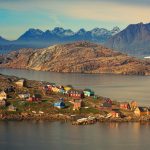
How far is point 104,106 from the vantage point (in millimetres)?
43156

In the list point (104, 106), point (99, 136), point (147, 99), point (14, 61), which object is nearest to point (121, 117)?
point (104, 106)

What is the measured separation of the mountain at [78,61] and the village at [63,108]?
62788 mm

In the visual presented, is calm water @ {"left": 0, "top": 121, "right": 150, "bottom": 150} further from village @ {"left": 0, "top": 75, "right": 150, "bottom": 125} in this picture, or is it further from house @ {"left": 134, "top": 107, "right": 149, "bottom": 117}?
house @ {"left": 134, "top": 107, "right": 149, "bottom": 117}

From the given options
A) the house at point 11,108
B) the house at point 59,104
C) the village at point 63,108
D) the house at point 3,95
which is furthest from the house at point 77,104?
the house at point 3,95

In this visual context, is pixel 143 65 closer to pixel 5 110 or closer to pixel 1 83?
pixel 1 83

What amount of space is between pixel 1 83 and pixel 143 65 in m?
66.6

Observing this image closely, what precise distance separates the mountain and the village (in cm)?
6279

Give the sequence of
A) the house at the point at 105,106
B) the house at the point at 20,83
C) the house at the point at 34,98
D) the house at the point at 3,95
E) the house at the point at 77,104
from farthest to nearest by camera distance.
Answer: the house at the point at 20,83 < the house at the point at 34,98 < the house at the point at 3,95 < the house at the point at 105,106 < the house at the point at 77,104

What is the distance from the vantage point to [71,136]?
1375 inches

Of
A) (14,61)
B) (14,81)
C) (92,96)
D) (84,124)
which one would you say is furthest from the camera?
(14,61)

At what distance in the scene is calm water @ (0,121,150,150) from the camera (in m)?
32.1

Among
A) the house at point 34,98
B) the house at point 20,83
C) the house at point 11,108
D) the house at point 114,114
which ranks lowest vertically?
the house at point 114,114

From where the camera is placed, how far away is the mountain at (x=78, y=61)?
110 metres

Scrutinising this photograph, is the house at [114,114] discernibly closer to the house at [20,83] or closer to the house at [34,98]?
the house at [34,98]
